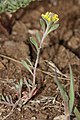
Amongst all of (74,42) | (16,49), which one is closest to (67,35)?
(74,42)

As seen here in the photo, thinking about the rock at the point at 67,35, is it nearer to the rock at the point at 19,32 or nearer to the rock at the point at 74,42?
the rock at the point at 74,42

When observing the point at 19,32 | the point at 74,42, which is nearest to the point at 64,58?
the point at 74,42

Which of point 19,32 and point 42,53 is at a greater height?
point 19,32

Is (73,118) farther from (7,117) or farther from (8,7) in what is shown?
(8,7)

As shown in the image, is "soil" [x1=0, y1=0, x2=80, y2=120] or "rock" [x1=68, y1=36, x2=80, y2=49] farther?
"rock" [x1=68, y1=36, x2=80, y2=49]

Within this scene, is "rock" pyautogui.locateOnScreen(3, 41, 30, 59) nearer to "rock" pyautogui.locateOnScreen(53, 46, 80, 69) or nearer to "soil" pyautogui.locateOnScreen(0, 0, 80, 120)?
"soil" pyautogui.locateOnScreen(0, 0, 80, 120)

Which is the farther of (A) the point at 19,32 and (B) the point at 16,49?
(A) the point at 19,32

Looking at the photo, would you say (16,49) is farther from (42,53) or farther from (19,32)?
(19,32)

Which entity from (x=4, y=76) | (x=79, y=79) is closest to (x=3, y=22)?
(x=4, y=76)

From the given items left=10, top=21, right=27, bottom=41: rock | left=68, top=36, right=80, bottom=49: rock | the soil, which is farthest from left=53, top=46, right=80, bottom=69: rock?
left=10, top=21, right=27, bottom=41: rock
